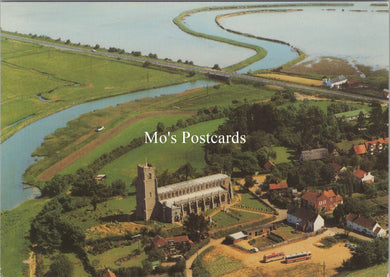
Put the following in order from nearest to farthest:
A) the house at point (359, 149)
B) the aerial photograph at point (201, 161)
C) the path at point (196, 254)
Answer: the path at point (196, 254) → the aerial photograph at point (201, 161) → the house at point (359, 149)

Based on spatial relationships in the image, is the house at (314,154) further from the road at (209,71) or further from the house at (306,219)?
the road at (209,71)

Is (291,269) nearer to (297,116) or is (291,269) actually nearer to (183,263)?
(183,263)

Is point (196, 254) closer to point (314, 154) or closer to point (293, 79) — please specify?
point (314, 154)

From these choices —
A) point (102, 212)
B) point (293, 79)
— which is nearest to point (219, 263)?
point (102, 212)

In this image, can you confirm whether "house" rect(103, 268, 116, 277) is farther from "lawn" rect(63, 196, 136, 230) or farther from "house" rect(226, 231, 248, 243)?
"house" rect(226, 231, 248, 243)

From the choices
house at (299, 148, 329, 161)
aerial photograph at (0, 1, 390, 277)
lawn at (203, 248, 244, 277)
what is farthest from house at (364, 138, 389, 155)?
lawn at (203, 248, 244, 277)

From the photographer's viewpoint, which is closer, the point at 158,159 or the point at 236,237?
the point at 236,237

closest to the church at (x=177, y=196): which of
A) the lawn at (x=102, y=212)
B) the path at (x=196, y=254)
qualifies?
the lawn at (x=102, y=212)
